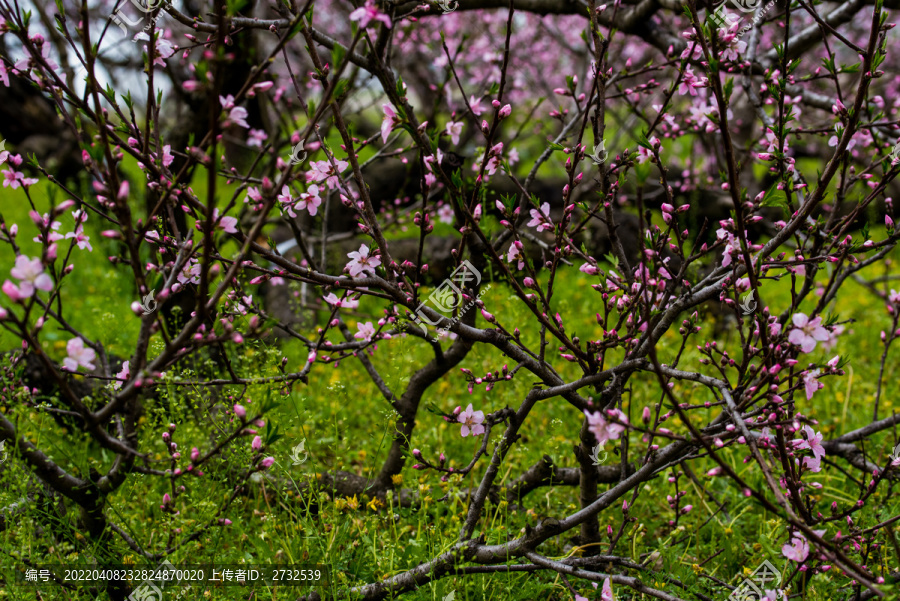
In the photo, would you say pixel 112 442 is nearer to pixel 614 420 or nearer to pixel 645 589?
pixel 614 420

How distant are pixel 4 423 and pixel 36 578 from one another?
78 centimetres

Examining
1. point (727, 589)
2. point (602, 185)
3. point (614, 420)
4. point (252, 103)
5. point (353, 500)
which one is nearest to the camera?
point (614, 420)

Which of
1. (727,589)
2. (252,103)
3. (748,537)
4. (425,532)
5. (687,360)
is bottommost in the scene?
(727,589)

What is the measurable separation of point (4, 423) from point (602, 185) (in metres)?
2.08

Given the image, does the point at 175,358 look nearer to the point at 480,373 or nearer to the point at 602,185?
the point at 602,185

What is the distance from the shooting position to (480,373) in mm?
3402

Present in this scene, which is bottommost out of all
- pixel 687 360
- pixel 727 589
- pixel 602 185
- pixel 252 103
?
pixel 727 589

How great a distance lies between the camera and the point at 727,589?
2.35 metres

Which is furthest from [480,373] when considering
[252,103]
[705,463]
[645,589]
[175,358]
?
[252,103]

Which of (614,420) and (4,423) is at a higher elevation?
(4,423)

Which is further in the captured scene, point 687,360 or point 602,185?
point 687,360

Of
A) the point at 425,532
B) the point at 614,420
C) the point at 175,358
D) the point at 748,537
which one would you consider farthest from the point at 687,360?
the point at 175,358

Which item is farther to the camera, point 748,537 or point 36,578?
point 748,537

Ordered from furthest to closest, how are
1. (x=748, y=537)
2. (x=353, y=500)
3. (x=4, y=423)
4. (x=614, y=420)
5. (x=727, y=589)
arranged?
(x=748, y=537) → (x=353, y=500) → (x=727, y=589) → (x=4, y=423) → (x=614, y=420)
